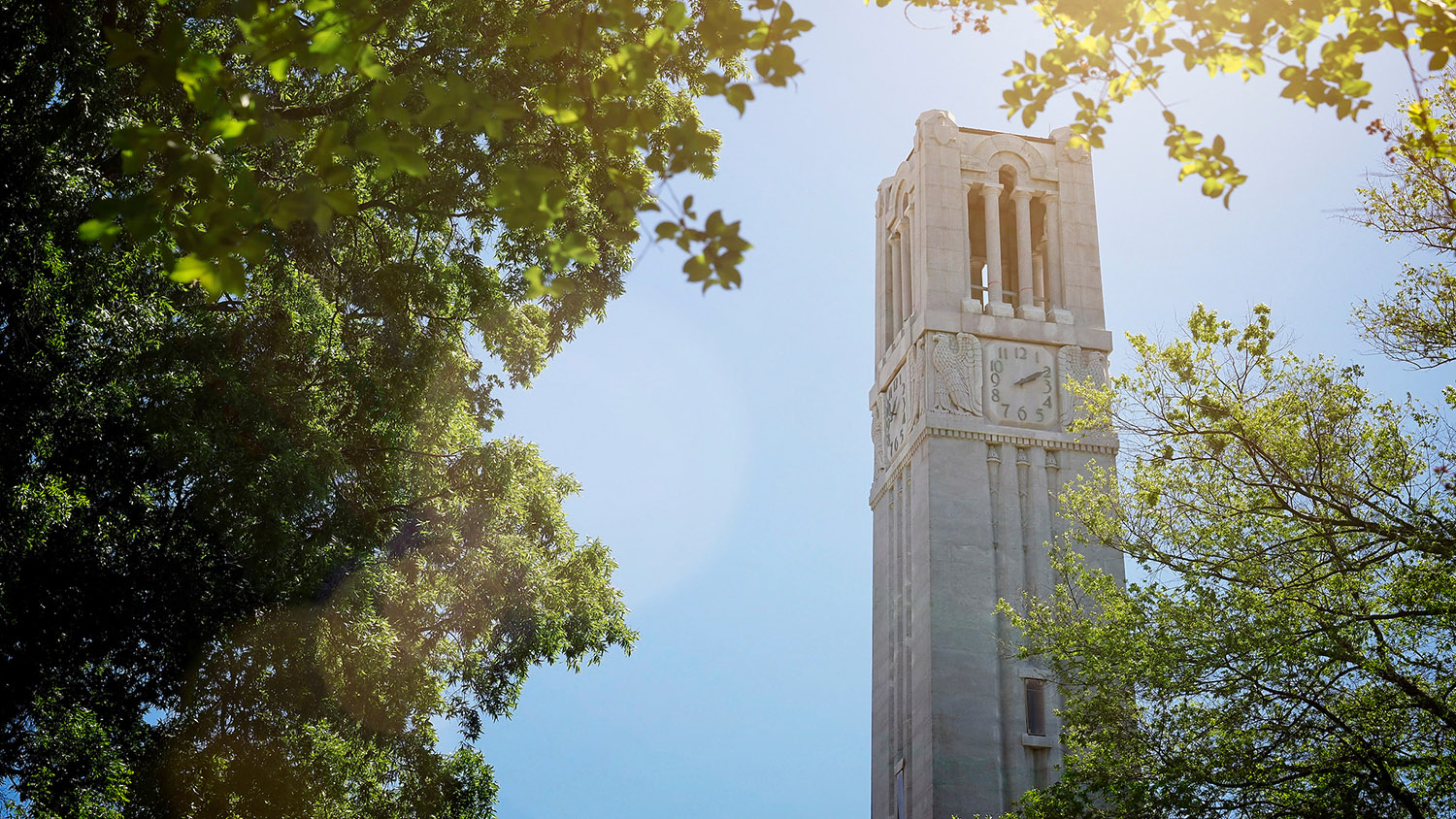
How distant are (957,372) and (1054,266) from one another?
4604 mm

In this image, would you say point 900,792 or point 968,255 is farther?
point 968,255

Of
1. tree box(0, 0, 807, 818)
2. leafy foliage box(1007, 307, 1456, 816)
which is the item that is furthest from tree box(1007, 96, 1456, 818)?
tree box(0, 0, 807, 818)

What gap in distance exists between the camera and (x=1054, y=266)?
1394 inches

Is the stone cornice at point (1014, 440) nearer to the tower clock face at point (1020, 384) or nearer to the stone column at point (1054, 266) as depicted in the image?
the tower clock face at point (1020, 384)

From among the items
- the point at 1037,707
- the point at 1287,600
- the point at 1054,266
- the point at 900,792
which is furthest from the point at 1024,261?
the point at 1287,600

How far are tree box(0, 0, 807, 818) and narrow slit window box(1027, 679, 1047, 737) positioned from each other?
542 inches

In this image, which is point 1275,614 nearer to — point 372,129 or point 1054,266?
point 372,129

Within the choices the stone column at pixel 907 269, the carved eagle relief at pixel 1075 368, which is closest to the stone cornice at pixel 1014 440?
the carved eagle relief at pixel 1075 368

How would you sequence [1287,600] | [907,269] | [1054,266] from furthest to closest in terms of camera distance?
[907,269] < [1054,266] < [1287,600]

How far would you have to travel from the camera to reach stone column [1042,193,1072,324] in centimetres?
3441

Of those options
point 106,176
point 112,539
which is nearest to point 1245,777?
point 112,539

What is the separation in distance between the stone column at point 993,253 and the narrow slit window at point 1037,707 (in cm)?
907

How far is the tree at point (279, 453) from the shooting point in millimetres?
13742

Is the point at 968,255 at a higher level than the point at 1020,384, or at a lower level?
higher
